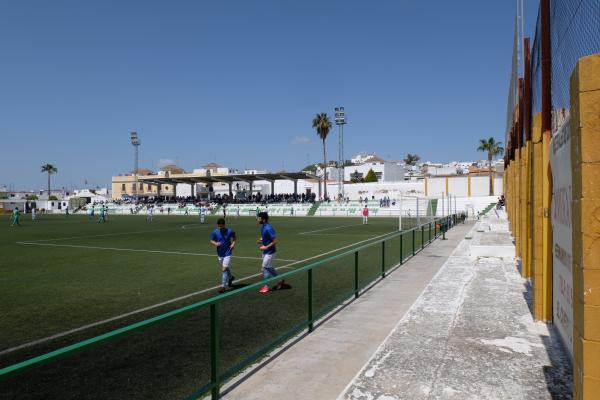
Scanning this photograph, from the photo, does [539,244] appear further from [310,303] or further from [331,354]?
[331,354]

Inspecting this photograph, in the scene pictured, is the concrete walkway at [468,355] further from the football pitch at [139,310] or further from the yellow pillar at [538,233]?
the football pitch at [139,310]

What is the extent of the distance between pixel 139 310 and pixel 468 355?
6.37 meters

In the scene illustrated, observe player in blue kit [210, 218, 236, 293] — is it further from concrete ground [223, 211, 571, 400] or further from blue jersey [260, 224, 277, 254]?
concrete ground [223, 211, 571, 400]

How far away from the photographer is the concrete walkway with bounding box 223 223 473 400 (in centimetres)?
506

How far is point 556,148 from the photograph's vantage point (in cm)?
666

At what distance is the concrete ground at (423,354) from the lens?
16.4ft

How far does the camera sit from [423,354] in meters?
6.12

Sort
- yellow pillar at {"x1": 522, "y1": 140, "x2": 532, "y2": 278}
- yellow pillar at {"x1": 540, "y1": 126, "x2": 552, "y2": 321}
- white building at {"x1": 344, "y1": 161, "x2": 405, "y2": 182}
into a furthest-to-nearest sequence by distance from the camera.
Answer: white building at {"x1": 344, "y1": 161, "x2": 405, "y2": 182} → yellow pillar at {"x1": 522, "y1": 140, "x2": 532, "y2": 278} → yellow pillar at {"x1": 540, "y1": 126, "x2": 552, "y2": 321}

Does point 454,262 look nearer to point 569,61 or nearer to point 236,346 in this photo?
point 569,61

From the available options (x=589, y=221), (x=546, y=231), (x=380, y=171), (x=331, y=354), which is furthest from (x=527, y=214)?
(x=380, y=171)

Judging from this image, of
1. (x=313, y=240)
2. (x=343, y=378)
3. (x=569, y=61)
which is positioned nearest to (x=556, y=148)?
(x=569, y=61)

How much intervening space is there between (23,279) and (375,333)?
11.0 meters

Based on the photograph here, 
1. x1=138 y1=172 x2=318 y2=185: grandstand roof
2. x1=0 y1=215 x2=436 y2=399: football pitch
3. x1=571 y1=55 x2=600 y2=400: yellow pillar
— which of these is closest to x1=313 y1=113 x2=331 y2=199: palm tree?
x1=138 y1=172 x2=318 y2=185: grandstand roof

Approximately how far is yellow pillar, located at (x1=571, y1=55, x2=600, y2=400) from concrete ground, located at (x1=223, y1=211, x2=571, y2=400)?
1.61 meters
